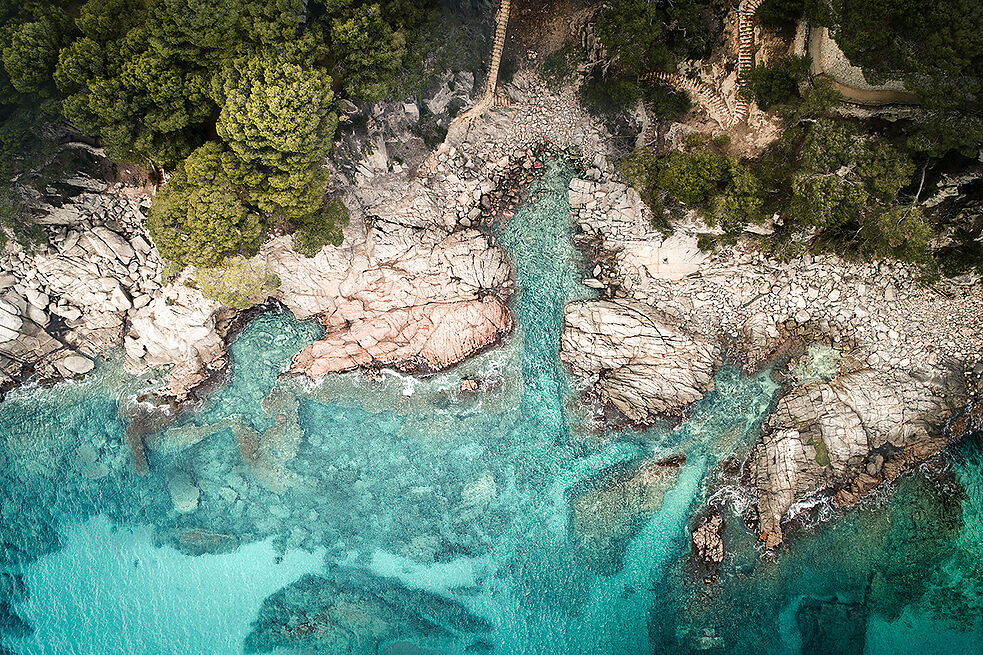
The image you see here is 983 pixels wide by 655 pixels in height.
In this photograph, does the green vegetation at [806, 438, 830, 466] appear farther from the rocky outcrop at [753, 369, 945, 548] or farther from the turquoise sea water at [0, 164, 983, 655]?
the turquoise sea water at [0, 164, 983, 655]

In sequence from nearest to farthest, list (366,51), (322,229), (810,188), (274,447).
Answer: (810,188) < (366,51) < (322,229) < (274,447)

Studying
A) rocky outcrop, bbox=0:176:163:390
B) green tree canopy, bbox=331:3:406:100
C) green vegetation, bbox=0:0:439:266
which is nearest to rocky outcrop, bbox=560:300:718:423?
green tree canopy, bbox=331:3:406:100

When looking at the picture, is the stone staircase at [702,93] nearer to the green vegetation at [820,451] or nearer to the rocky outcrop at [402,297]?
the rocky outcrop at [402,297]

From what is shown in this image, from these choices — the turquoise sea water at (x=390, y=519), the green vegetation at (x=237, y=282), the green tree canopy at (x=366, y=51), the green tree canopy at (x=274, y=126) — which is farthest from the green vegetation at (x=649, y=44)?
the green vegetation at (x=237, y=282)

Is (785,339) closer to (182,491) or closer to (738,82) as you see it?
(738,82)

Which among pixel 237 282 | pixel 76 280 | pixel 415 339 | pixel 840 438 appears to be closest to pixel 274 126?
pixel 237 282
